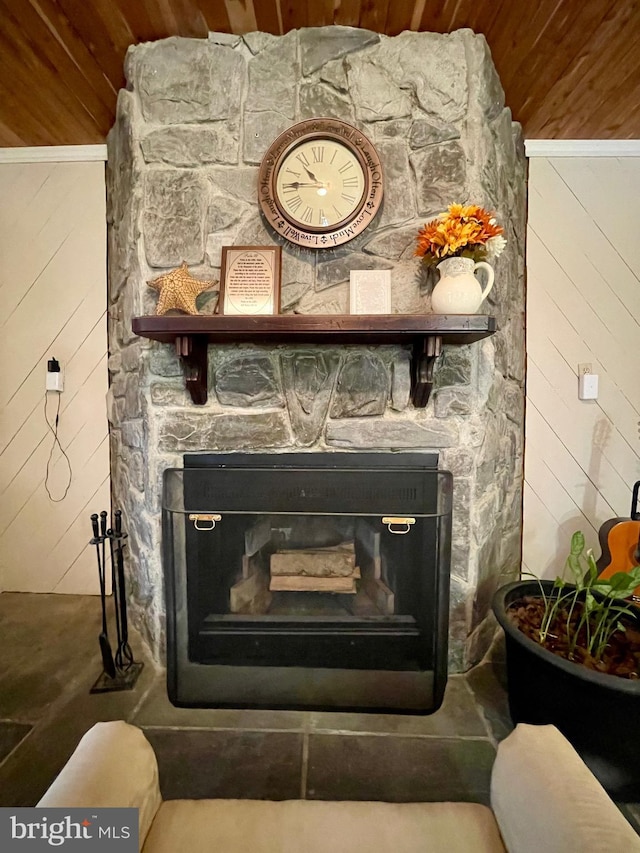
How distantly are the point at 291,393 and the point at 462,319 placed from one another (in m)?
0.63

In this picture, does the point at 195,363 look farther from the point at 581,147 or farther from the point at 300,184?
the point at 581,147

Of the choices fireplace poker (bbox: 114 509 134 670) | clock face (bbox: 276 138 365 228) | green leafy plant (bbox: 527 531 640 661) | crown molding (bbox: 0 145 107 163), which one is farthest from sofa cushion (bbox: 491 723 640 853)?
crown molding (bbox: 0 145 107 163)

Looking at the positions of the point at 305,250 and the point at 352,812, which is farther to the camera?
the point at 305,250

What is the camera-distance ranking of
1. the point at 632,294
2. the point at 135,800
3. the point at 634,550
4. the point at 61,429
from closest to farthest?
the point at 135,800
the point at 634,550
the point at 632,294
the point at 61,429

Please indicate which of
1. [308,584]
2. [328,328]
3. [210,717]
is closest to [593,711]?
[308,584]

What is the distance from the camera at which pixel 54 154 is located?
79.5 inches

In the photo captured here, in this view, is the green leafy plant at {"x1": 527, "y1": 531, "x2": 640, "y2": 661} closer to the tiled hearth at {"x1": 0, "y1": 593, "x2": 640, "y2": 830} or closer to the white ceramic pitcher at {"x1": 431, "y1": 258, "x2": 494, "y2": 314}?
the tiled hearth at {"x1": 0, "y1": 593, "x2": 640, "y2": 830}

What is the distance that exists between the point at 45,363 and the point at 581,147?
2737 millimetres

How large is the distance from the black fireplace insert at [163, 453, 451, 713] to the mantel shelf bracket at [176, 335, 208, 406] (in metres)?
0.23

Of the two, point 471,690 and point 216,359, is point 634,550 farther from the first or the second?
point 216,359

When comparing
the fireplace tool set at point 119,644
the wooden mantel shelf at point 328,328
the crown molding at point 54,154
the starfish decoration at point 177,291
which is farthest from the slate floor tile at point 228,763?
the crown molding at point 54,154

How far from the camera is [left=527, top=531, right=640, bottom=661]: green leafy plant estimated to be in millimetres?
1246

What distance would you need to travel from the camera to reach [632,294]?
6.46ft

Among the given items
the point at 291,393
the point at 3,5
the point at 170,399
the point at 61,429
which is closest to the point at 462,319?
the point at 291,393
